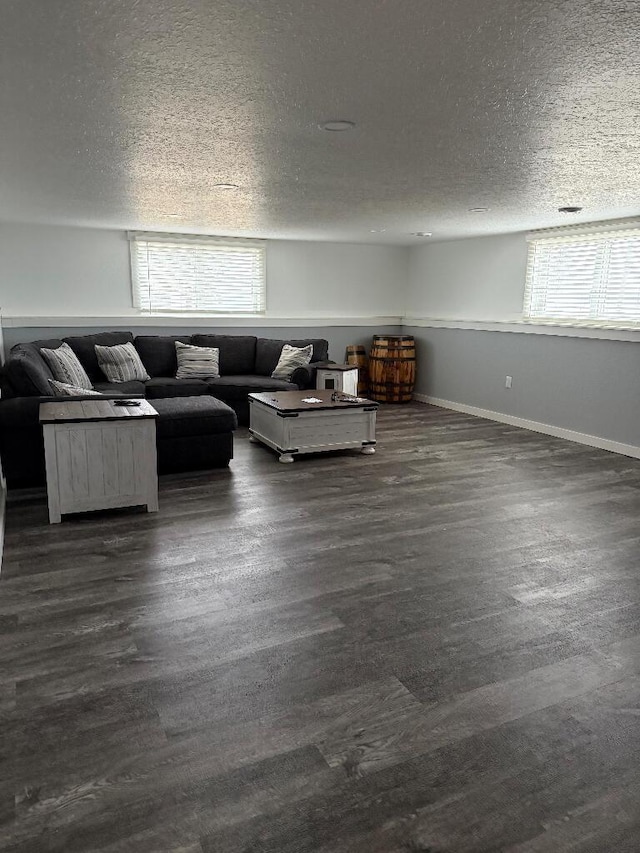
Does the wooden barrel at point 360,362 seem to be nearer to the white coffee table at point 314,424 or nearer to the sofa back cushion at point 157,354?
the sofa back cushion at point 157,354

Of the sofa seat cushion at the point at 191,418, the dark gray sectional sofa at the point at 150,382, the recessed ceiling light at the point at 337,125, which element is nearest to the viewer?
the recessed ceiling light at the point at 337,125

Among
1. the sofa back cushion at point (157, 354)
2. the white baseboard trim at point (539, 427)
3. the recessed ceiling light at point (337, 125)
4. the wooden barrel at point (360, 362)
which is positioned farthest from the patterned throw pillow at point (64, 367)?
the white baseboard trim at point (539, 427)

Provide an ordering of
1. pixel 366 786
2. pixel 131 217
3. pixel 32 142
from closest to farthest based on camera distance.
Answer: pixel 366 786 → pixel 32 142 → pixel 131 217

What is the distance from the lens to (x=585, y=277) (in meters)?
5.52

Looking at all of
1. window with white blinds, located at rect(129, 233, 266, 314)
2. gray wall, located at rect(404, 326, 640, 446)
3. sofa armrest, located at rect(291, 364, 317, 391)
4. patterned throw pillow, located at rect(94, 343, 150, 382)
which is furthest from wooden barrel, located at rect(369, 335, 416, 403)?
patterned throw pillow, located at rect(94, 343, 150, 382)

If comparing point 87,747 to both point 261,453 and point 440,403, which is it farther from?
point 440,403

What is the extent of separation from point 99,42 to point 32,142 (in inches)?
54.5

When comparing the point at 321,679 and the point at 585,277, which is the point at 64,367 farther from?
the point at 585,277

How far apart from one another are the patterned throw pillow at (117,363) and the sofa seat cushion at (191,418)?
4.47 ft

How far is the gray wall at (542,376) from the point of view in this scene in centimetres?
513

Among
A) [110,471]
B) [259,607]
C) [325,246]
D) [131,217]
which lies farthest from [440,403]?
[259,607]

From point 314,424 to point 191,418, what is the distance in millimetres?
1006

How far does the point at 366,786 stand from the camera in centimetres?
160

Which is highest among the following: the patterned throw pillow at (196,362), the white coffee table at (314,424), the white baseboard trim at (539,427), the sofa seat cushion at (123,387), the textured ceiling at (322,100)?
the textured ceiling at (322,100)
